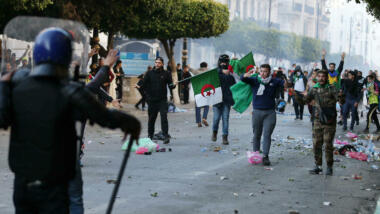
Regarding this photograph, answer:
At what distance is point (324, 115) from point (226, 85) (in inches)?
195

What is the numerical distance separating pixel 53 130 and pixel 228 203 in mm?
4135

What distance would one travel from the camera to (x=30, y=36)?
4273 mm

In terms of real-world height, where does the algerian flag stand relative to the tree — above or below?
below

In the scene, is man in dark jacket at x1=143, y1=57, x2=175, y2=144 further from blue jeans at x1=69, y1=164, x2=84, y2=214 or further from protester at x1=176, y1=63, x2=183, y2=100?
protester at x1=176, y1=63, x2=183, y2=100

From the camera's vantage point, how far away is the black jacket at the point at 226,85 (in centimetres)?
1441

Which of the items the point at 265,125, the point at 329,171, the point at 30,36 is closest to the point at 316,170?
the point at 329,171

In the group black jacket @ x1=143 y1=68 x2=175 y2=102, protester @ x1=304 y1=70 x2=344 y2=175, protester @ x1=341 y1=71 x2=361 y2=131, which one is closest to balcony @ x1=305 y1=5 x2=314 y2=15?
protester @ x1=341 y1=71 x2=361 y2=131

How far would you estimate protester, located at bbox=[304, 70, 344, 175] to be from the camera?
9.83 m

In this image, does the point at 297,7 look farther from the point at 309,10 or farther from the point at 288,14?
the point at 309,10

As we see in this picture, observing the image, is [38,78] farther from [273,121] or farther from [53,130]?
[273,121]

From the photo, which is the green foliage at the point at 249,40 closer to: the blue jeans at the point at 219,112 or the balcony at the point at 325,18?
the blue jeans at the point at 219,112

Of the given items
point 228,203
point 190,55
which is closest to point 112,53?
point 228,203

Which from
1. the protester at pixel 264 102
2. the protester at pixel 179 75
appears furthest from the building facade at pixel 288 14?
the protester at pixel 264 102

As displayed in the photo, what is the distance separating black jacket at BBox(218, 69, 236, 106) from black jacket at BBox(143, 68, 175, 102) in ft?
3.99
